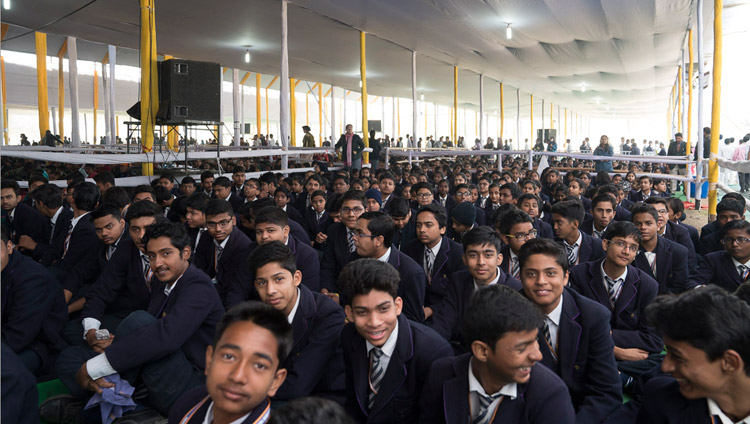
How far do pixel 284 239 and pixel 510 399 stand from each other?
2.34m

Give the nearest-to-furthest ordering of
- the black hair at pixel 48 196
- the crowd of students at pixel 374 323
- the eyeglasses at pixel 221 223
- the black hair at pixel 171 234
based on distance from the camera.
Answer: the crowd of students at pixel 374 323
the black hair at pixel 171 234
the eyeglasses at pixel 221 223
the black hair at pixel 48 196

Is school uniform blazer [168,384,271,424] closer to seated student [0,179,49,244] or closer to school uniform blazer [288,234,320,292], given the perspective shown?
school uniform blazer [288,234,320,292]

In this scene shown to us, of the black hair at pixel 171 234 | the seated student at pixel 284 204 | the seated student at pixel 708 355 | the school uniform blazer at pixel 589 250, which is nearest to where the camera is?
the seated student at pixel 708 355

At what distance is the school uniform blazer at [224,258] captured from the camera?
400 cm

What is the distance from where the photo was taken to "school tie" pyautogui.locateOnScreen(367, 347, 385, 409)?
91.7 inches

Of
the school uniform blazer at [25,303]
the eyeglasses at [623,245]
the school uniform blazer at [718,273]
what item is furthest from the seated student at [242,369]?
the school uniform blazer at [718,273]

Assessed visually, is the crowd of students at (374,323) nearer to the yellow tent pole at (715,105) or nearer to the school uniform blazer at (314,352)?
the school uniform blazer at (314,352)

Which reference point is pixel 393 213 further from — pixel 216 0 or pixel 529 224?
pixel 216 0

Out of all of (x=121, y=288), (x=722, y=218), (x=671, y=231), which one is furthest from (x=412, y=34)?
(x=121, y=288)

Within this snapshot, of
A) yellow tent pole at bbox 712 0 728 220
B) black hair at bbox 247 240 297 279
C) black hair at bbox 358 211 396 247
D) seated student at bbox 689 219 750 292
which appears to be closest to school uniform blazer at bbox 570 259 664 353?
seated student at bbox 689 219 750 292

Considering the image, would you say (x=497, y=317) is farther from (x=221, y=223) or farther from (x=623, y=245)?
(x=221, y=223)

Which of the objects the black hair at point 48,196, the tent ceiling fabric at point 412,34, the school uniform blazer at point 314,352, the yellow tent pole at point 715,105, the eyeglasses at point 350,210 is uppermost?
the tent ceiling fabric at point 412,34

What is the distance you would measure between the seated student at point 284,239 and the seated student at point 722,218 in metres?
3.29

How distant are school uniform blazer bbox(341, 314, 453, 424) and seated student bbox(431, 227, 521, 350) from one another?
805 mm
